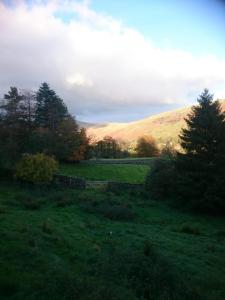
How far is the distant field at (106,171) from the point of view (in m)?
49.4

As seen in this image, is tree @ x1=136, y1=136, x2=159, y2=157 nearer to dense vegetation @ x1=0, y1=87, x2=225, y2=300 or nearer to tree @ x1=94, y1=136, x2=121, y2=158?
tree @ x1=94, y1=136, x2=121, y2=158

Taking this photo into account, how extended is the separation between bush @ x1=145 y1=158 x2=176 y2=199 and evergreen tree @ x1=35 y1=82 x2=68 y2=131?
21.9 m

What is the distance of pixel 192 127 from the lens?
34969 mm

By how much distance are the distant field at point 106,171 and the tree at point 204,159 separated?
1375cm

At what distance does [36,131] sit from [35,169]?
12485 mm

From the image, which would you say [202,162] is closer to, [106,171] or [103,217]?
[103,217]

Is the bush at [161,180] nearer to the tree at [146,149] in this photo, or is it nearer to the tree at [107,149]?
the tree at [107,149]

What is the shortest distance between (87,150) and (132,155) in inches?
989

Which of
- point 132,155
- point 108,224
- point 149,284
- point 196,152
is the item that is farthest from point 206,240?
point 132,155

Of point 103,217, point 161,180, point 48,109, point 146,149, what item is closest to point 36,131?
point 48,109

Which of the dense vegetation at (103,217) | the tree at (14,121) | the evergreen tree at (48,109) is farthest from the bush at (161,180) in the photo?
the evergreen tree at (48,109)

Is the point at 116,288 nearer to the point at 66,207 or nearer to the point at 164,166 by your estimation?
the point at 66,207

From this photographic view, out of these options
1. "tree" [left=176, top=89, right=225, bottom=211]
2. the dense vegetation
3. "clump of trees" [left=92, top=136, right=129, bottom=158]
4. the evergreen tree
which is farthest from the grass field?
"clump of trees" [left=92, top=136, right=129, bottom=158]

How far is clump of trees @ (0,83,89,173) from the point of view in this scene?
4716 centimetres
